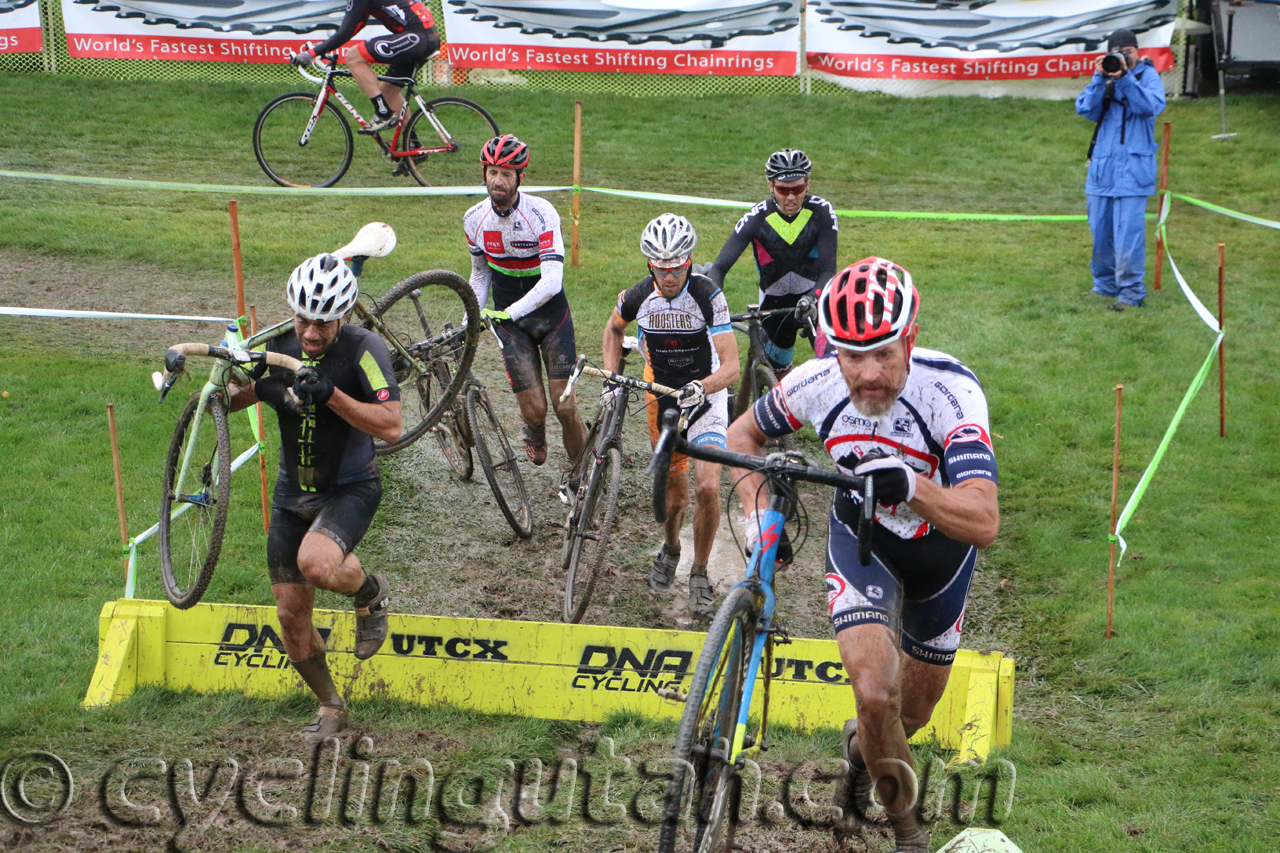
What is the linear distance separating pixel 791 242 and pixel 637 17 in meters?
10.3

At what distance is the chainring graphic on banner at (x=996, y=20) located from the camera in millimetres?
17641

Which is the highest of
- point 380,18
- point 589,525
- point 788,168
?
point 380,18

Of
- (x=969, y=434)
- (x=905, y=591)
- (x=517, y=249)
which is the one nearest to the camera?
(x=969, y=434)

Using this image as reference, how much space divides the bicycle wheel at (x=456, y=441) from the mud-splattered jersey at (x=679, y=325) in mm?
1553

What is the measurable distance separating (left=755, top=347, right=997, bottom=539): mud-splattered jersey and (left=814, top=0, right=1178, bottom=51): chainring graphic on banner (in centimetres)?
1482

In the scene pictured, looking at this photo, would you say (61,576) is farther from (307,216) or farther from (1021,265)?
(1021,265)

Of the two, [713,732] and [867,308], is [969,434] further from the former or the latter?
[713,732]

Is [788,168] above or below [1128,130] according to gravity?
below

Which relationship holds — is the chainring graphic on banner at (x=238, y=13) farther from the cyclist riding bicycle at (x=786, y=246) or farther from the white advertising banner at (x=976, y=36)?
the cyclist riding bicycle at (x=786, y=246)

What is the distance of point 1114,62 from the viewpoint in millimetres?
12133

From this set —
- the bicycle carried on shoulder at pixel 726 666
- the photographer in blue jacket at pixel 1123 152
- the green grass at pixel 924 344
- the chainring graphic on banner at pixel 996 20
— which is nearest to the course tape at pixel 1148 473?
the green grass at pixel 924 344

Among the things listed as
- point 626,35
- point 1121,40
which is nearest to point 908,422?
point 1121,40

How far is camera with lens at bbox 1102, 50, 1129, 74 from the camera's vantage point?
1211 centimetres

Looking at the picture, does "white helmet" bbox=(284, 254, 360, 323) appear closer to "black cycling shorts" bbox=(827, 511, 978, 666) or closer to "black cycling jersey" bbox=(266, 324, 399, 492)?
"black cycling jersey" bbox=(266, 324, 399, 492)
